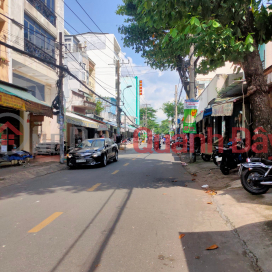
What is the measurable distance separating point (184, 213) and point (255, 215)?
52.3 inches

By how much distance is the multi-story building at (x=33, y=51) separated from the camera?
15.0 metres

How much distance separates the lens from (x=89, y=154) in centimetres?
1227

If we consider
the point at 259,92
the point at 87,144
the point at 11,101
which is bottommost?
the point at 87,144

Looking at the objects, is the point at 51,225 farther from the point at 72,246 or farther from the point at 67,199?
the point at 67,199

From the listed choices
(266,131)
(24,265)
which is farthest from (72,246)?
(266,131)

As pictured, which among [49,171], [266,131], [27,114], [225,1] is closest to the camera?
[225,1]

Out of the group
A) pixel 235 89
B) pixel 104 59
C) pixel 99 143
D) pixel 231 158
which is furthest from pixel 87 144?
pixel 104 59

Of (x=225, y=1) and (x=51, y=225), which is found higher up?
(x=225, y=1)

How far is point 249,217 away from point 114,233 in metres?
2.53

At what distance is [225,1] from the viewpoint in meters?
5.95

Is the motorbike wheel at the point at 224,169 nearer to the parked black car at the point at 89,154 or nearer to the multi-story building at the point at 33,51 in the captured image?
the parked black car at the point at 89,154

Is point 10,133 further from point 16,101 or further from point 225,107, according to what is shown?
point 225,107

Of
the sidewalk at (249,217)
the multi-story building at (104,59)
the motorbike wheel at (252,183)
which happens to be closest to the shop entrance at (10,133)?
the sidewalk at (249,217)

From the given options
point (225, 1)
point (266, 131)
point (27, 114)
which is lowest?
point (266, 131)
